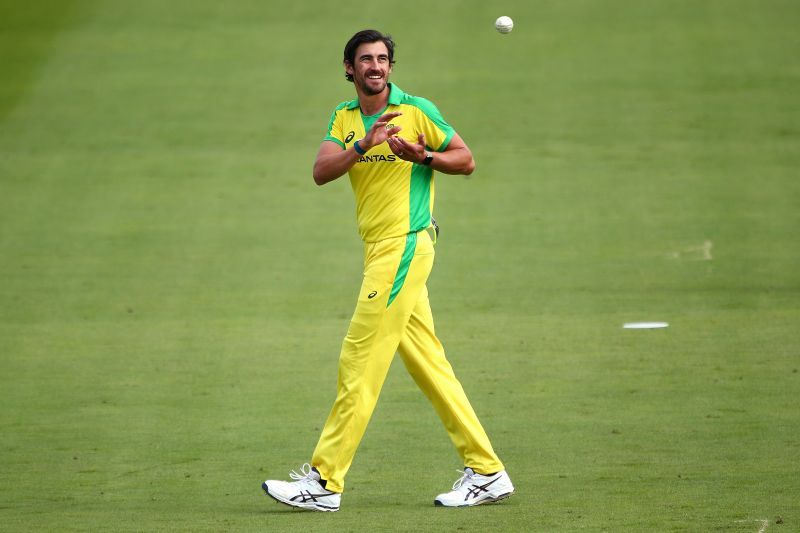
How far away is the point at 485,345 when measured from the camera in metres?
10.2

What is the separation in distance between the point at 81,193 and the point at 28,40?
20.4 ft

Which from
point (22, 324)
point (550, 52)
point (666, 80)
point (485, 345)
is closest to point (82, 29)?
point (550, 52)

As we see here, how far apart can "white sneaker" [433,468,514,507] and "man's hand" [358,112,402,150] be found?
5.55 feet

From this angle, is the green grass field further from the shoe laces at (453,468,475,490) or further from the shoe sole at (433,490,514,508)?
the shoe laces at (453,468,475,490)

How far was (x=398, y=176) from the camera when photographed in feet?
21.2

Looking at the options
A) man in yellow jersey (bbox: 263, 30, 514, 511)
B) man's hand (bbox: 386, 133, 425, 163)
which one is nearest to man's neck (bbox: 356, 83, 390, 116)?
man in yellow jersey (bbox: 263, 30, 514, 511)

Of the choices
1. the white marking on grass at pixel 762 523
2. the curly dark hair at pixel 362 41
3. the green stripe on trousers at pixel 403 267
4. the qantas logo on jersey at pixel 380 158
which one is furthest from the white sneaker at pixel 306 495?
the curly dark hair at pixel 362 41

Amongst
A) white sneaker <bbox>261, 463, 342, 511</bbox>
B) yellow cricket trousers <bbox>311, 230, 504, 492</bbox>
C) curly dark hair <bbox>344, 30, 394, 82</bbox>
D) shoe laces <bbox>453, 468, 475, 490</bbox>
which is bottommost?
white sneaker <bbox>261, 463, 342, 511</bbox>

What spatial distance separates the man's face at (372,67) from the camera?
6.40 metres

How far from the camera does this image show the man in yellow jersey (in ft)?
21.0

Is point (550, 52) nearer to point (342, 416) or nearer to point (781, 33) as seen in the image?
point (781, 33)

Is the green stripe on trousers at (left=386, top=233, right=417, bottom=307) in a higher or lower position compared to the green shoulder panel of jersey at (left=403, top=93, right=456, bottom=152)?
lower

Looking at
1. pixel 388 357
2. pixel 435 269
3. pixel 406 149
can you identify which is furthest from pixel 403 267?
pixel 435 269

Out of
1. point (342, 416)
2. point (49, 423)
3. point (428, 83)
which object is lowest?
point (49, 423)
